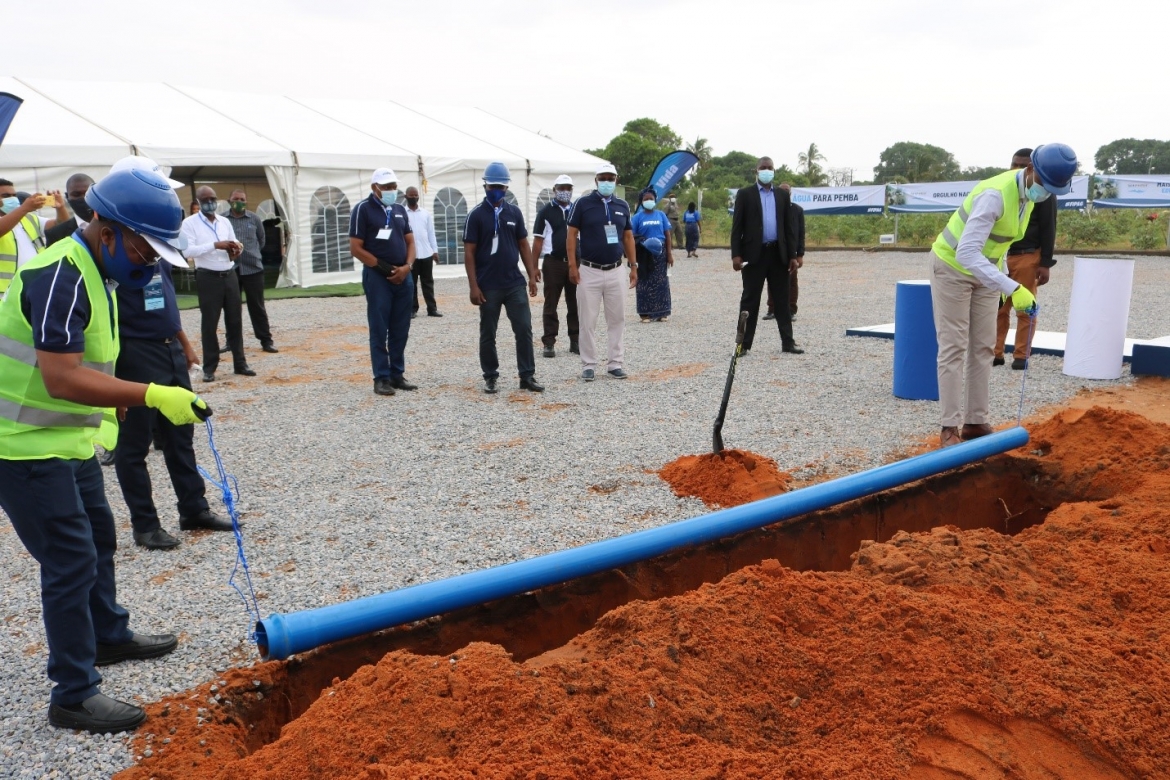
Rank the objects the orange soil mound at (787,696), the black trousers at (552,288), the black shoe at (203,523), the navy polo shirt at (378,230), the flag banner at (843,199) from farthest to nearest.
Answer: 1. the flag banner at (843,199)
2. the black trousers at (552,288)
3. the navy polo shirt at (378,230)
4. the black shoe at (203,523)
5. the orange soil mound at (787,696)

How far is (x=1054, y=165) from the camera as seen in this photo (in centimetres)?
496

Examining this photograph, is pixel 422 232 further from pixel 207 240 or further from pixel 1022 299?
pixel 1022 299

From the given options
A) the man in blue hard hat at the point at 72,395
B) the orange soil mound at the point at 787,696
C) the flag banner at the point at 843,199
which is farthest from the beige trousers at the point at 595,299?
the flag banner at the point at 843,199

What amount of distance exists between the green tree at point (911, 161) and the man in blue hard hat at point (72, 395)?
4752cm

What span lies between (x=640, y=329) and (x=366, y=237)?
523 centimetres

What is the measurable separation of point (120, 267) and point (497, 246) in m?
5.09

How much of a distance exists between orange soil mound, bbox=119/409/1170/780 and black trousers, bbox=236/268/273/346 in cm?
778

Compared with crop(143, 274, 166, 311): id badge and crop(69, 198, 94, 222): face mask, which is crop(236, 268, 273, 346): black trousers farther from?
crop(143, 274, 166, 311): id badge

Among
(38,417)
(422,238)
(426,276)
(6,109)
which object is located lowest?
(426,276)

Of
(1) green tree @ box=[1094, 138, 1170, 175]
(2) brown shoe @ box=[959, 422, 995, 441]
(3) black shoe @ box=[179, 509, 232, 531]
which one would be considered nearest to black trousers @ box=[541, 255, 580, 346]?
(2) brown shoe @ box=[959, 422, 995, 441]

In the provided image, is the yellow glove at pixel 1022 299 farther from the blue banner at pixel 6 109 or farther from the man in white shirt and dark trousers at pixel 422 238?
the man in white shirt and dark trousers at pixel 422 238

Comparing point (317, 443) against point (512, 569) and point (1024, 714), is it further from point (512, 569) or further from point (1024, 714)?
point (1024, 714)

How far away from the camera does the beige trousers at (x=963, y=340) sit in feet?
17.8

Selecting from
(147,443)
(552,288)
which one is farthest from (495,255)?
(147,443)
